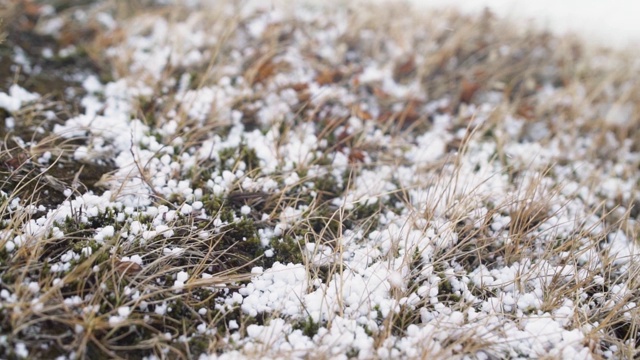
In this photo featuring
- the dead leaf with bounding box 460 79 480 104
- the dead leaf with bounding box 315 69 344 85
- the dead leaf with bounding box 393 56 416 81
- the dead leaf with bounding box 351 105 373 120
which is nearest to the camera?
the dead leaf with bounding box 351 105 373 120

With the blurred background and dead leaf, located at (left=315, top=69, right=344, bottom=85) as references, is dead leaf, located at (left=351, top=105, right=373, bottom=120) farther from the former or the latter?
the blurred background

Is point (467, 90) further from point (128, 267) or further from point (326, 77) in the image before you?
point (128, 267)

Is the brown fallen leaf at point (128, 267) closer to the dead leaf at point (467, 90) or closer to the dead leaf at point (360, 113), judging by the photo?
the dead leaf at point (360, 113)

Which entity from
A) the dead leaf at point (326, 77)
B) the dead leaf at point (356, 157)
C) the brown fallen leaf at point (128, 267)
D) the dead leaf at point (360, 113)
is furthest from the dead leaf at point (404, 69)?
the brown fallen leaf at point (128, 267)

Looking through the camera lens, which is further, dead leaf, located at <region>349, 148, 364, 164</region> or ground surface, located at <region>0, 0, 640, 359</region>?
dead leaf, located at <region>349, 148, 364, 164</region>

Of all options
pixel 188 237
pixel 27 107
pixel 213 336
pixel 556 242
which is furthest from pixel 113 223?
pixel 556 242

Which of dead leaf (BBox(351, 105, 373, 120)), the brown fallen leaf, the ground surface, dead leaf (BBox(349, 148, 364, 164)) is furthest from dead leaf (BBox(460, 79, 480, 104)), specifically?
the brown fallen leaf

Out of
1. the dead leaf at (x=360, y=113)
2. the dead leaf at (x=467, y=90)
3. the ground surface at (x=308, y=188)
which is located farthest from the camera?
the dead leaf at (x=467, y=90)

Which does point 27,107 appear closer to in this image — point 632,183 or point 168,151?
point 168,151

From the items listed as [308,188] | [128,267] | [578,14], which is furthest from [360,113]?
[578,14]
